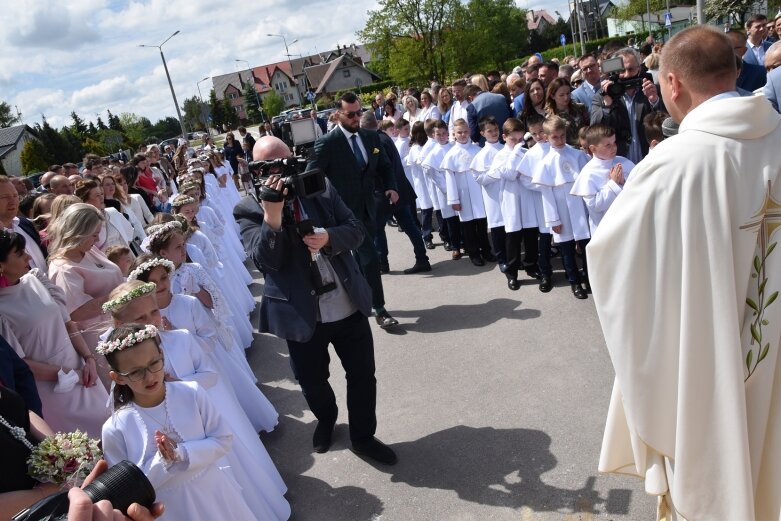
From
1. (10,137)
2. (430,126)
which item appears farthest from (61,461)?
(10,137)

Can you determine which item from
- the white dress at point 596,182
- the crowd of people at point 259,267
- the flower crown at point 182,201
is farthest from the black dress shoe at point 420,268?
the flower crown at point 182,201

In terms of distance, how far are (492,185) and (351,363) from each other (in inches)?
156

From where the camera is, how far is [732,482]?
2.31 meters

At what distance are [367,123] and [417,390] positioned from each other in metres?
5.06

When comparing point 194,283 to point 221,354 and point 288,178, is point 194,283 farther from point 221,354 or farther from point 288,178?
point 288,178

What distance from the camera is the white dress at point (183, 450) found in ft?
10.1

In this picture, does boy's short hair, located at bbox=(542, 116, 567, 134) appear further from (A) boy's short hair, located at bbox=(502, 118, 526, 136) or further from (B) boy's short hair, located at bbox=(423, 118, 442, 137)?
(B) boy's short hair, located at bbox=(423, 118, 442, 137)

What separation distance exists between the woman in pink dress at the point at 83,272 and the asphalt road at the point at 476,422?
159 centimetres

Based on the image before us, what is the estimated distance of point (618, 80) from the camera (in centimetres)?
660

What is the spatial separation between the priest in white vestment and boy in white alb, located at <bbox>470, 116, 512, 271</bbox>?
16.8ft

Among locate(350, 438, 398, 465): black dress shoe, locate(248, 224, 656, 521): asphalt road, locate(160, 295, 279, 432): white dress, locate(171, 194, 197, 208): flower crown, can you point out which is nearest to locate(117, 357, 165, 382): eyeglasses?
locate(160, 295, 279, 432): white dress

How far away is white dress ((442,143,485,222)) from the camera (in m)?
8.30

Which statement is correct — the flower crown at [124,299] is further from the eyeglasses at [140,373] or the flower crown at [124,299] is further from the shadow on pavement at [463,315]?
the shadow on pavement at [463,315]

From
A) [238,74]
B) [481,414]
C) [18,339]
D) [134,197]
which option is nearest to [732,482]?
[481,414]
